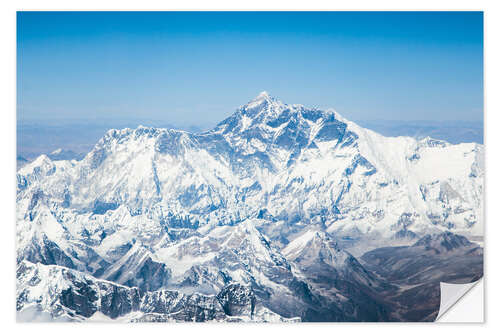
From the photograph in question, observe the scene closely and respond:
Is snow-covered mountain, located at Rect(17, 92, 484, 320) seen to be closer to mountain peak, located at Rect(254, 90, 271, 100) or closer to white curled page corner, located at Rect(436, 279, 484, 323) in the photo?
mountain peak, located at Rect(254, 90, 271, 100)

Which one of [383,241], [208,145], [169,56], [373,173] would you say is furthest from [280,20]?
[383,241]

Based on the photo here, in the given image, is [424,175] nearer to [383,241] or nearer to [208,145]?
[383,241]

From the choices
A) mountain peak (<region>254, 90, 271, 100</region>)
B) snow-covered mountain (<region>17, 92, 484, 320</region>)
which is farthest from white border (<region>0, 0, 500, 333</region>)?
mountain peak (<region>254, 90, 271, 100</region>)

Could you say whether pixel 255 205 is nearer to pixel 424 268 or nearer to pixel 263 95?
pixel 263 95
